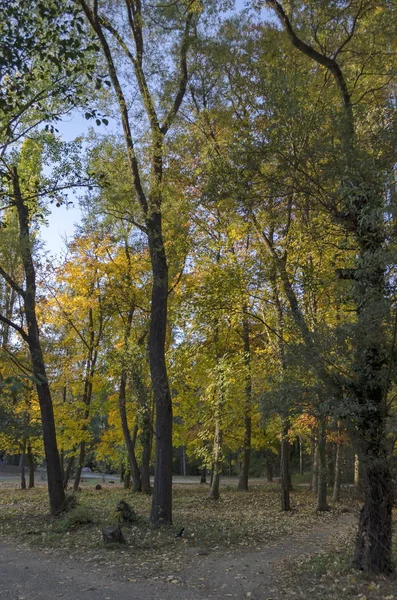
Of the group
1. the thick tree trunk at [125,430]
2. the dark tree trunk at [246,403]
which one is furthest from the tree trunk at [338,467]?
the thick tree trunk at [125,430]

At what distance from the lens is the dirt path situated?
5887 mm

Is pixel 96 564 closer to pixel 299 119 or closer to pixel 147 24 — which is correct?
pixel 299 119

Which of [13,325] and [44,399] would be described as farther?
[44,399]

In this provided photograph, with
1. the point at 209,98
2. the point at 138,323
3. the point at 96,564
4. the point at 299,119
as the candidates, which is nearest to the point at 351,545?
the point at 96,564

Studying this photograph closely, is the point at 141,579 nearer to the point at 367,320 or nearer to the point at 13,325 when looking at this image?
the point at 367,320

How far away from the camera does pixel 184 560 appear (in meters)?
7.70

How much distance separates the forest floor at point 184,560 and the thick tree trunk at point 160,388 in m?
0.55

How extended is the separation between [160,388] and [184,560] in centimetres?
386

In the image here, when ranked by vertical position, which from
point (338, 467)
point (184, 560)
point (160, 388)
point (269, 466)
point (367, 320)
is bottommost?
point (269, 466)

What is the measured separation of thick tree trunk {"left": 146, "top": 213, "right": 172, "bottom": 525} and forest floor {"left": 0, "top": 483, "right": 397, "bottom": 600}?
55 cm

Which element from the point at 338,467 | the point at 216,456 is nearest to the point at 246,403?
the point at 216,456

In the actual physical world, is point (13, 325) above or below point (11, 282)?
below

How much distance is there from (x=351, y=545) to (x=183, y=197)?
8.16 metres

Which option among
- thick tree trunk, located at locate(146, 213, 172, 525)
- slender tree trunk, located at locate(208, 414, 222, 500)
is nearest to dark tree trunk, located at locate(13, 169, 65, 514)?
thick tree trunk, located at locate(146, 213, 172, 525)
